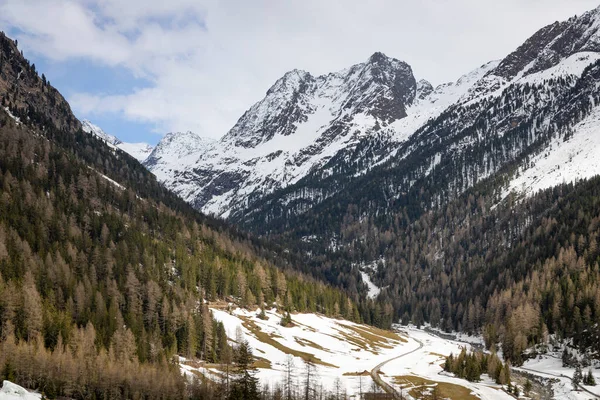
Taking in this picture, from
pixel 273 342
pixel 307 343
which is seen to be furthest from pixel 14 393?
pixel 307 343

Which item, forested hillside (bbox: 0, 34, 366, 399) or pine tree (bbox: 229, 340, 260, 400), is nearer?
pine tree (bbox: 229, 340, 260, 400)

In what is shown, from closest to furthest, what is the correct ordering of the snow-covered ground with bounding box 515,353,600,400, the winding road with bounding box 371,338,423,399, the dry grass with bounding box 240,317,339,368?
the winding road with bounding box 371,338,423,399, the snow-covered ground with bounding box 515,353,600,400, the dry grass with bounding box 240,317,339,368

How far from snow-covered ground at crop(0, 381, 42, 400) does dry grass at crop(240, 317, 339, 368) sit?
65.2 m

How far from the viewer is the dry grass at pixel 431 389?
10707cm

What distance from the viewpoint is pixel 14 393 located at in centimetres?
7788

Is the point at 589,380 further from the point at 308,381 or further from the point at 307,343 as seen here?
the point at 307,343

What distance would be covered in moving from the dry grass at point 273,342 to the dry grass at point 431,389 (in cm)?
2018

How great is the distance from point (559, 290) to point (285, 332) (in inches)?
3503

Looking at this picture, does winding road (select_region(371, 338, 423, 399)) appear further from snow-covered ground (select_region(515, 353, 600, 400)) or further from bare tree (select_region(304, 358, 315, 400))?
snow-covered ground (select_region(515, 353, 600, 400))

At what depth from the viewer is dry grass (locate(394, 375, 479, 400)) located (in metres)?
107

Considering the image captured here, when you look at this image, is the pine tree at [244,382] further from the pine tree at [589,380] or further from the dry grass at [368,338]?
the dry grass at [368,338]

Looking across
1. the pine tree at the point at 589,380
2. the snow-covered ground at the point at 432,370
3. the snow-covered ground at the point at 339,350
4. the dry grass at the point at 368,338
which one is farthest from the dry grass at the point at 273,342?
the pine tree at the point at 589,380

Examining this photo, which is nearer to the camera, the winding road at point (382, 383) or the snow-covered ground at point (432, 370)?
the winding road at point (382, 383)

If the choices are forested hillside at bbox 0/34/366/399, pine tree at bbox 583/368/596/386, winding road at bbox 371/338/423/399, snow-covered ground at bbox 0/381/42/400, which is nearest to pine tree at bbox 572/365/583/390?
pine tree at bbox 583/368/596/386
